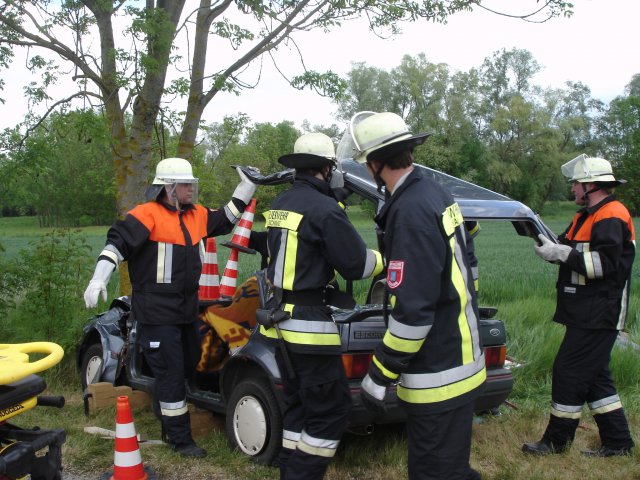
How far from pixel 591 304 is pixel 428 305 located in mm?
2299

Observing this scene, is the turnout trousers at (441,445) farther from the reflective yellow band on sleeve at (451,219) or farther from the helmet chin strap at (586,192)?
the helmet chin strap at (586,192)

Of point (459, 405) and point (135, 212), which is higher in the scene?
point (135, 212)

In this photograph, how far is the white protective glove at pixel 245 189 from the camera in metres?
5.05

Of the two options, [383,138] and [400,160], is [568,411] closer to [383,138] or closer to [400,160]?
[400,160]

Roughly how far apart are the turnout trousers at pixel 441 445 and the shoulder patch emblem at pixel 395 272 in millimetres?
603

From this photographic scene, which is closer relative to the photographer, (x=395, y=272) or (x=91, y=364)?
(x=395, y=272)

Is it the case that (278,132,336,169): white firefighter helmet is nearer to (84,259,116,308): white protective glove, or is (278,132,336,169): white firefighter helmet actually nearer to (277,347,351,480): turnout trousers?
(277,347,351,480): turnout trousers

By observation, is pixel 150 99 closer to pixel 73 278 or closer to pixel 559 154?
pixel 73 278

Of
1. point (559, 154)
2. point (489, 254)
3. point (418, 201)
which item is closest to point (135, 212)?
point (418, 201)

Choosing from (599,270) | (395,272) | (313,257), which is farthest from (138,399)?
(599,270)

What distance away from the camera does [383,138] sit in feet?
9.60

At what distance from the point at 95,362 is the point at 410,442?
3.86m

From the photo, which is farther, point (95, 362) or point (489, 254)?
point (489, 254)

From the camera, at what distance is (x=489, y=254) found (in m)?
19.6
